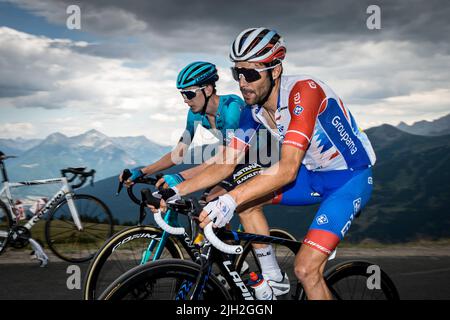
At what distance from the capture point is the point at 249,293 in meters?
2.78

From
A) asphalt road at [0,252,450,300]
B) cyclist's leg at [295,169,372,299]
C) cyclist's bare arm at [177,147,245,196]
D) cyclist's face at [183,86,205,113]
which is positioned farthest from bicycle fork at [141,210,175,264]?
asphalt road at [0,252,450,300]

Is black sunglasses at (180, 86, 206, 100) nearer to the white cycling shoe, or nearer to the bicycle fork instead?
the bicycle fork

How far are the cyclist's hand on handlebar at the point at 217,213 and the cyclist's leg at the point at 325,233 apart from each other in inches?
30.7

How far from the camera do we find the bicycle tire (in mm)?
2176

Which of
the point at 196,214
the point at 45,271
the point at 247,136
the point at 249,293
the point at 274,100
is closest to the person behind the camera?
the point at 196,214

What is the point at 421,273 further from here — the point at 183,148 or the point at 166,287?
the point at 166,287

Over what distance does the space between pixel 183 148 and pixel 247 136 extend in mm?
1421

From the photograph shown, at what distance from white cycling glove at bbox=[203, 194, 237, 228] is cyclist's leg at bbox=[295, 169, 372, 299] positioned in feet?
2.53

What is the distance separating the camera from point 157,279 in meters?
2.33

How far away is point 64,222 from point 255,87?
4.87 metres

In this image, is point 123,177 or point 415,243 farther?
point 415,243

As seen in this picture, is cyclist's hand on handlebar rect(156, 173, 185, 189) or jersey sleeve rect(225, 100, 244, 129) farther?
jersey sleeve rect(225, 100, 244, 129)

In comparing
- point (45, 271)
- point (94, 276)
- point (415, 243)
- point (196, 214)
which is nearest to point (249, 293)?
point (196, 214)

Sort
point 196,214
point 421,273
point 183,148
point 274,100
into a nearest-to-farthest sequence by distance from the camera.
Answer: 1. point 196,214
2. point 274,100
3. point 183,148
4. point 421,273
